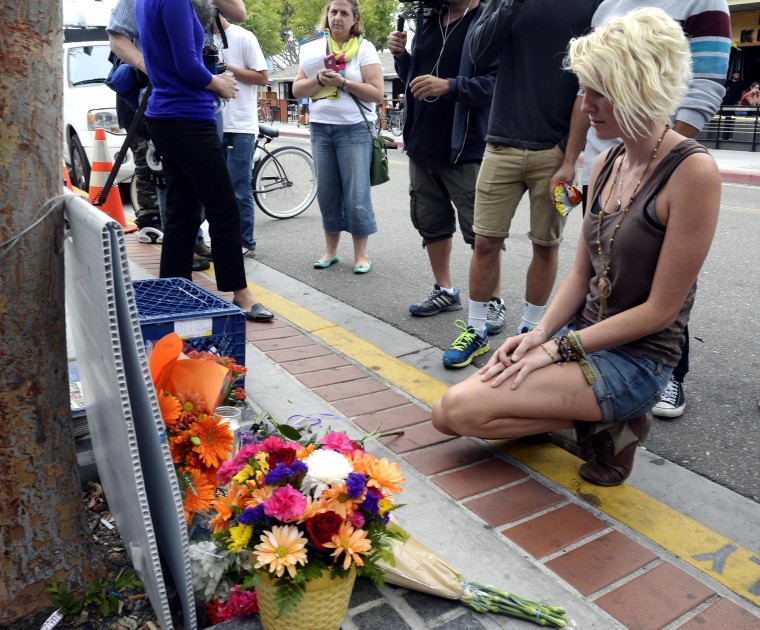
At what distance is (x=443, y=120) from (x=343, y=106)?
1226mm

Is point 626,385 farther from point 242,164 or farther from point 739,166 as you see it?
point 739,166

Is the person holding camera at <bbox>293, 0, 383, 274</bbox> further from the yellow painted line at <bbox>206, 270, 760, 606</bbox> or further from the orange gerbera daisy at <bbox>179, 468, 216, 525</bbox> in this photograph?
the orange gerbera daisy at <bbox>179, 468, 216, 525</bbox>

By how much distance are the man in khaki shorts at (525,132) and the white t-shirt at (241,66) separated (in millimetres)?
2387

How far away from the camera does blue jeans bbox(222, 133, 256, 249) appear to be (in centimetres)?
555

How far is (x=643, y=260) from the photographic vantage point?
8.07ft

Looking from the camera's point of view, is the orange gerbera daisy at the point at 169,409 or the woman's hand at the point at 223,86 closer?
the orange gerbera daisy at the point at 169,409

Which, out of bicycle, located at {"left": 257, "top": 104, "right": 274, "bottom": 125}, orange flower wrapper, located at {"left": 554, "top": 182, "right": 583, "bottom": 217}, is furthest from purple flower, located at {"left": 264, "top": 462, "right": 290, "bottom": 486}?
bicycle, located at {"left": 257, "top": 104, "right": 274, "bottom": 125}

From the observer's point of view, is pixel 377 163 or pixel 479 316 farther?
pixel 377 163

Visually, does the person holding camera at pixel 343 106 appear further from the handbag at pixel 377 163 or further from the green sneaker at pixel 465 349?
the green sneaker at pixel 465 349

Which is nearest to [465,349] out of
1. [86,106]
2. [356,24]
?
[356,24]

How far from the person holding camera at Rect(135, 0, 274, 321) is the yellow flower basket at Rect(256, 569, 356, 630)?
2.64 metres

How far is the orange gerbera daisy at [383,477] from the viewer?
1.71m

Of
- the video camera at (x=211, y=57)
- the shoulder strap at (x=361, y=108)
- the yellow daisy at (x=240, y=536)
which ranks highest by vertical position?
the video camera at (x=211, y=57)

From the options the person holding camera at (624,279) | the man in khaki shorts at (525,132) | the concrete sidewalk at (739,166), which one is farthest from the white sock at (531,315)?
the concrete sidewalk at (739,166)
